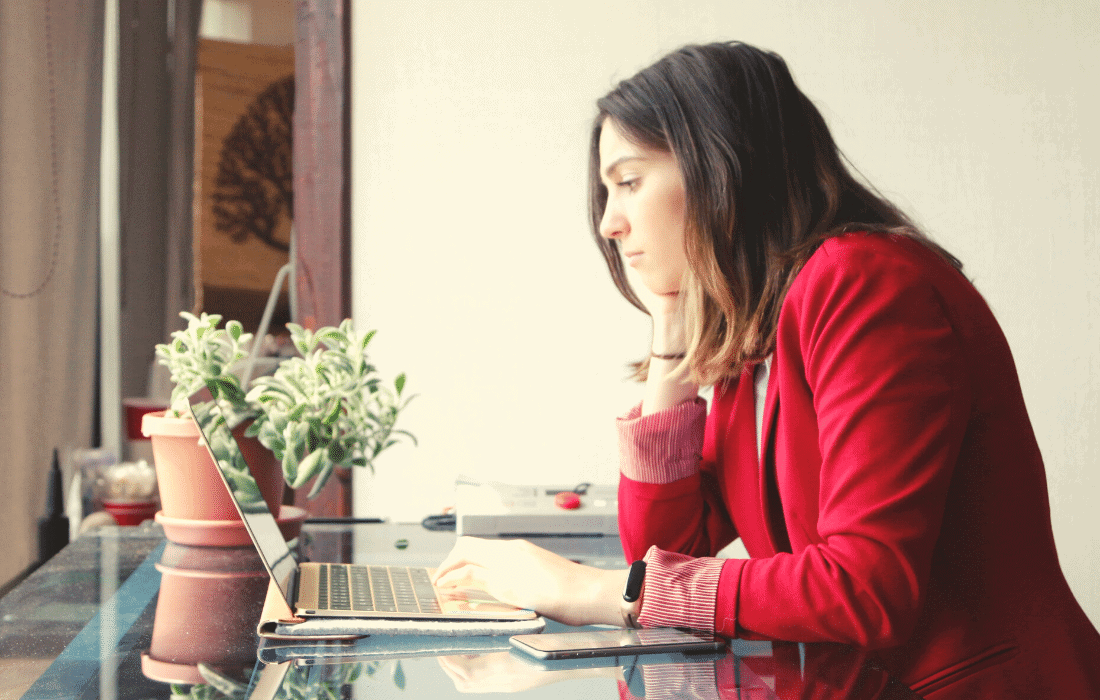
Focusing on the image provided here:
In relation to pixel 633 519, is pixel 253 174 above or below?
above

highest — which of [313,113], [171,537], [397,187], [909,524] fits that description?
[313,113]

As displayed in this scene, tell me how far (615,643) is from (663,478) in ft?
1.22

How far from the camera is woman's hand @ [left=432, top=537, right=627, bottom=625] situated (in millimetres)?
809

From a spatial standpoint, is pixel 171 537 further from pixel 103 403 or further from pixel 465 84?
pixel 103 403

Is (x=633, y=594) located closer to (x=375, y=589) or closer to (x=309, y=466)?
(x=375, y=589)

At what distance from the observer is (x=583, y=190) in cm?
200

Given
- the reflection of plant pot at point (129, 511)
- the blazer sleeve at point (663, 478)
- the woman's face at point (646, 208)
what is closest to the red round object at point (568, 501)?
the blazer sleeve at point (663, 478)

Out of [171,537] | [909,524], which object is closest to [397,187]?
[171,537]

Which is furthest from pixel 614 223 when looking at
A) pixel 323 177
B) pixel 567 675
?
pixel 323 177

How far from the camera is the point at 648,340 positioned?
2010 mm

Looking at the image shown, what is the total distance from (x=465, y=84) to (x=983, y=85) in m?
1.11

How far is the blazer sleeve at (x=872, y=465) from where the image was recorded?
732 millimetres

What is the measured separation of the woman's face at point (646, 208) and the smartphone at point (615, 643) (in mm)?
452

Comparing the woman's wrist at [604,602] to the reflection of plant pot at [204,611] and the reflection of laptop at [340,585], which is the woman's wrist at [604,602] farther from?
the reflection of plant pot at [204,611]
